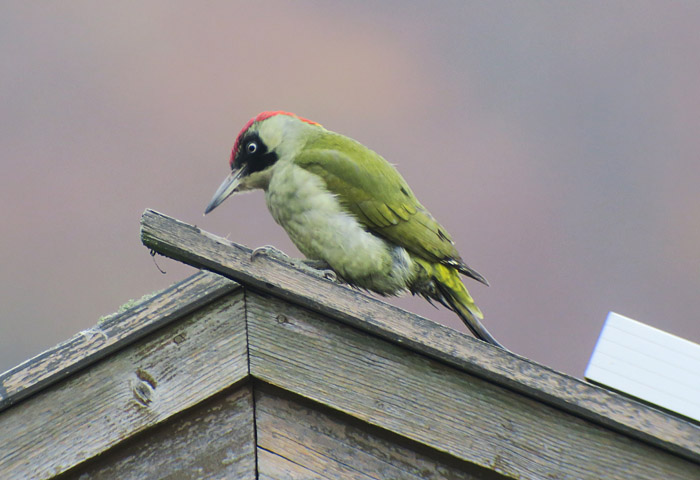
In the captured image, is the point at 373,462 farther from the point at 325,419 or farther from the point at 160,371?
the point at 160,371

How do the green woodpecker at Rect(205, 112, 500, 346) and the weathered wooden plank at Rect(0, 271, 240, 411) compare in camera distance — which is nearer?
the weathered wooden plank at Rect(0, 271, 240, 411)

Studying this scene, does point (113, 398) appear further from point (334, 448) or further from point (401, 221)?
point (401, 221)

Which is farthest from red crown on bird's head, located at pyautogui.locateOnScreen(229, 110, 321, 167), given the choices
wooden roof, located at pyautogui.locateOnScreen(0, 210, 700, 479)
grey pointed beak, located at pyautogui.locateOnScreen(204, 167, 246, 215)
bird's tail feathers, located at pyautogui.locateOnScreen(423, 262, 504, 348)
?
wooden roof, located at pyautogui.locateOnScreen(0, 210, 700, 479)

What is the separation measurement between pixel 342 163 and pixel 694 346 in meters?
1.62

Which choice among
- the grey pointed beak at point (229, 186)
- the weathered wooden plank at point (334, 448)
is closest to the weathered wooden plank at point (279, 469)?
the weathered wooden plank at point (334, 448)

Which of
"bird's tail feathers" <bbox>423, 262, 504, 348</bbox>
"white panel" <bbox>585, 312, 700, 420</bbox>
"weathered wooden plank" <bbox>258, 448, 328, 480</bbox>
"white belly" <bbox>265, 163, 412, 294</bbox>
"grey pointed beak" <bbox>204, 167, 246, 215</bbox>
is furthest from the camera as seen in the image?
"grey pointed beak" <bbox>204, 167, 246, 215</bbox>

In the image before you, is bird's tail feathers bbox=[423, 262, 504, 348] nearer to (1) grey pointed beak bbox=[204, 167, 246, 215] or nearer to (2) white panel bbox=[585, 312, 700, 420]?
(1) grey pointed beak bbox=[204, 167, 246, 215]

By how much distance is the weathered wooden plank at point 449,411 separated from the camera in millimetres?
1848

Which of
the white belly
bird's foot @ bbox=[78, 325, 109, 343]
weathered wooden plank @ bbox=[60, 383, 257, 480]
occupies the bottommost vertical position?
weathered wooden plank @ bbox=[60, 383, 257, 480]

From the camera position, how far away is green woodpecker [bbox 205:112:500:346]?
3.15 meters

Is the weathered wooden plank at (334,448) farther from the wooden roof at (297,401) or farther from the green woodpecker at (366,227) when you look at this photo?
the green woodpecker at (366,227)

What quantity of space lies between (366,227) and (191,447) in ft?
4.95

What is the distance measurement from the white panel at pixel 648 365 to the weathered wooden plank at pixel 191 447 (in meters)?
0.80

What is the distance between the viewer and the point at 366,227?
3189 mm
